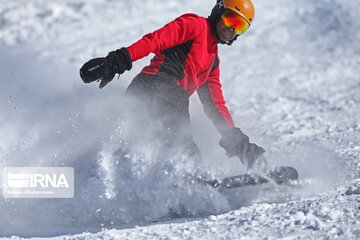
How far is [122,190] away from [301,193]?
132cm

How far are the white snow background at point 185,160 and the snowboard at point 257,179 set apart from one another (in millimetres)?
53

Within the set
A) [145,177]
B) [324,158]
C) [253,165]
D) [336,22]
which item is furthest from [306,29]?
[145,177]

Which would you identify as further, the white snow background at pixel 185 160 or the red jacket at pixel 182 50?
the red jacket at pixel 182 50

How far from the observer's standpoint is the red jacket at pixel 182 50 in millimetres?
3629

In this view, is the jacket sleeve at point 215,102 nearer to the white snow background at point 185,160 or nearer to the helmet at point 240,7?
the white snow background at point 185,160

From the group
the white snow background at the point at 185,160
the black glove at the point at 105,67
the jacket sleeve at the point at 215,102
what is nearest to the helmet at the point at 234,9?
the jacket sleeve at the point at 215,102

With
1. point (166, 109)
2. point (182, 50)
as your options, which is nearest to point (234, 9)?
point (182, 50)

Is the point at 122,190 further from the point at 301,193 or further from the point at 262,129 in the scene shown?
the point at 262,129

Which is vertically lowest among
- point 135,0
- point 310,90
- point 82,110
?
point 82,110

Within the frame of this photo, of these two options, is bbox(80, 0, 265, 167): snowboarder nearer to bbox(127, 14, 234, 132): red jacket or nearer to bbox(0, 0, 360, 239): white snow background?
bbox(127, 14, 234, 132): red jacket

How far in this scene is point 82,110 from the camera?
14.2 ft

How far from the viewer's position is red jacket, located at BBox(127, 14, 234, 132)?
3.63 meters

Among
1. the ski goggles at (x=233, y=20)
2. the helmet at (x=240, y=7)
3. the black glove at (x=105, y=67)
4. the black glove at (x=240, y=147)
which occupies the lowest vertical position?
the black glove at (x=240, y=147)

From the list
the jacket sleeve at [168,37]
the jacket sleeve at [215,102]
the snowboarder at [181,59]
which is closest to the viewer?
the jacket sleeve at [168,37]
